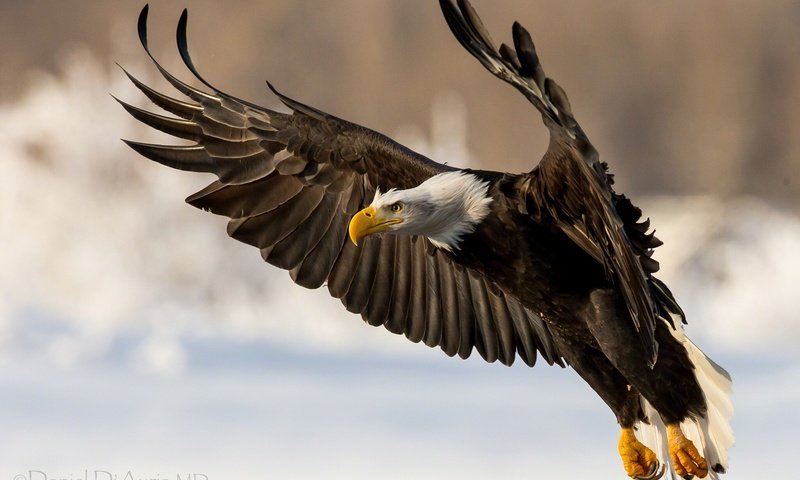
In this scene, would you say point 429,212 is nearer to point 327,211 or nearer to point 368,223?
point 368,223

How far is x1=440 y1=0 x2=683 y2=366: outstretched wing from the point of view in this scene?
3982 millimetres

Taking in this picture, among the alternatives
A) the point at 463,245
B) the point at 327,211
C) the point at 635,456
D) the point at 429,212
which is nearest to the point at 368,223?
the point at 429,212

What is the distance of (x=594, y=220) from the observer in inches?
180

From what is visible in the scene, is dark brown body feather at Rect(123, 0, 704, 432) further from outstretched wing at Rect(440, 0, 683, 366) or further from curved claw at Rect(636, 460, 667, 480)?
curved claw at Rect(636, 460, 667, 480)

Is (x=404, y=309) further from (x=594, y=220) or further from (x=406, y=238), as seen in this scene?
(x=594, y=220)

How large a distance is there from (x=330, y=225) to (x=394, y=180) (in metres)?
0.57

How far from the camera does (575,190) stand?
4.60 metres

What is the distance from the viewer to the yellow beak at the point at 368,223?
201 inches

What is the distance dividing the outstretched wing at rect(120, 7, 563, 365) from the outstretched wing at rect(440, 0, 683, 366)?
2.51ft

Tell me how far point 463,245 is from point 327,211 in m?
1.06

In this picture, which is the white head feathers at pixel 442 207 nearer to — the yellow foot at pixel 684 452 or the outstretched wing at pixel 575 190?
the outstretched wing at pixel 575 190

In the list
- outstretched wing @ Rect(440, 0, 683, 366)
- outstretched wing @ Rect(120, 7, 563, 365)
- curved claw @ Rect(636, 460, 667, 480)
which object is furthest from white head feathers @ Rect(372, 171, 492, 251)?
curved claw @ Rect(636, 460, 667, 480)

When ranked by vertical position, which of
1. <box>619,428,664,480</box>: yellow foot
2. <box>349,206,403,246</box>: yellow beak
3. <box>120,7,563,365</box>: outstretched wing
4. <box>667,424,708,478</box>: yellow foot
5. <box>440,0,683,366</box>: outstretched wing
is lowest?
<box>667,424,708,478</box>: yellow foot

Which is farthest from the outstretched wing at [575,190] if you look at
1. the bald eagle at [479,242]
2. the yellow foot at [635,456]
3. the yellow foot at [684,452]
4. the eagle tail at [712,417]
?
the yellow foot at [635,456]
